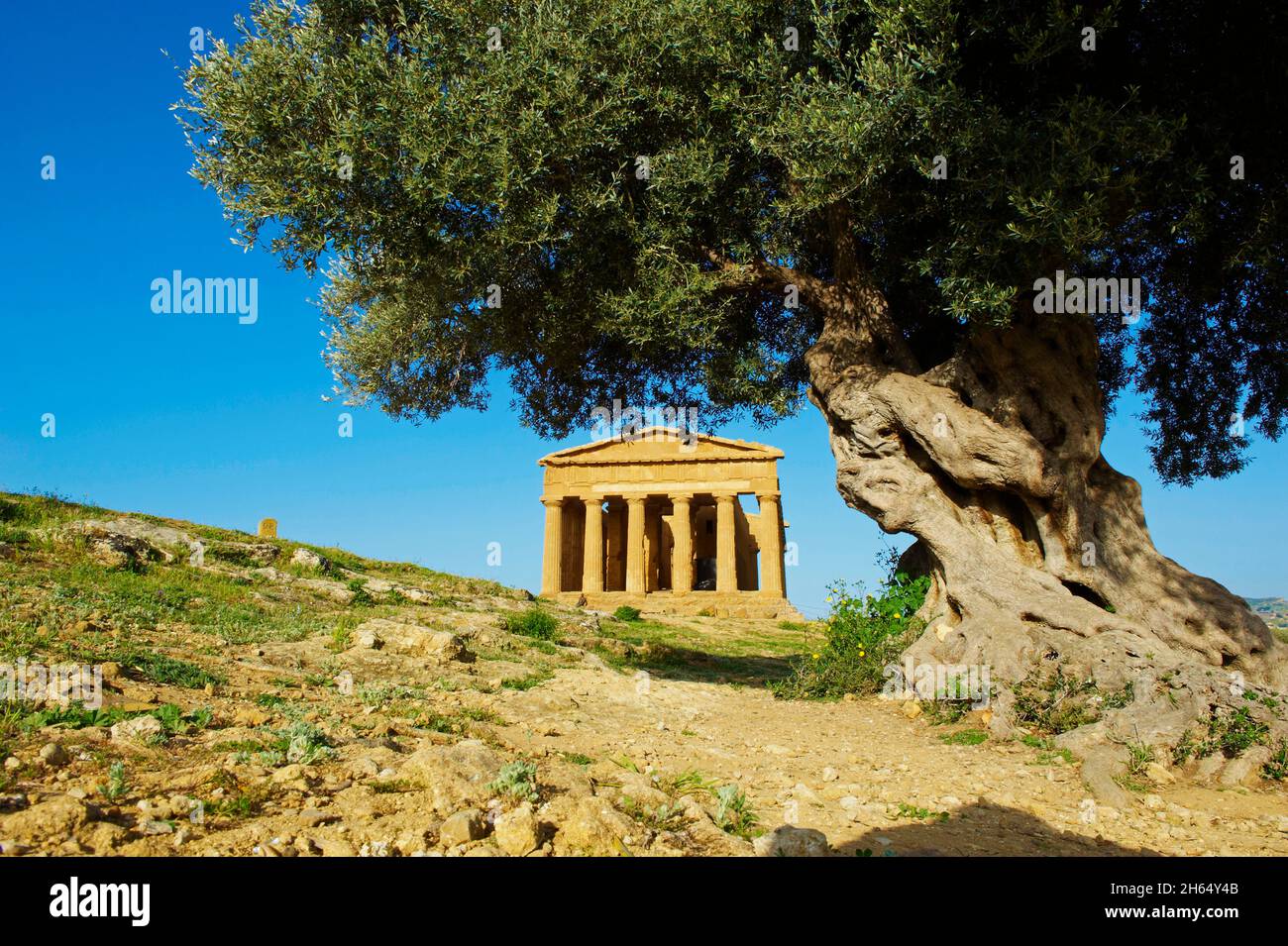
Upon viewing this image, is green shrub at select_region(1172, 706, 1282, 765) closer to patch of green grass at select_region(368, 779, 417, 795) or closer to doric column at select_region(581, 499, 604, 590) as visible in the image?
patch of green grass at select_region(368, 779, 417, 795)

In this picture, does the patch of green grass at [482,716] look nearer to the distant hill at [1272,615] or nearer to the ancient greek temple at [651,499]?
the distant hill at [1272,615]

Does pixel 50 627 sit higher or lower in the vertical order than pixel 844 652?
higher

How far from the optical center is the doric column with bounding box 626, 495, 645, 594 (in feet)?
131

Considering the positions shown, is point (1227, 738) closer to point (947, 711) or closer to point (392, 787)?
point (947, 711)

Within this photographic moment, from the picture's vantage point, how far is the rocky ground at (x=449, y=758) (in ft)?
13.7

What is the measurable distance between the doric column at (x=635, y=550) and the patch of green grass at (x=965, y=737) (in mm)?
31282

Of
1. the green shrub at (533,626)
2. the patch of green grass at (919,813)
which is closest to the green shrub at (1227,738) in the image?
the patch of green grass at (919,813)

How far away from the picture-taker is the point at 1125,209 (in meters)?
9.30

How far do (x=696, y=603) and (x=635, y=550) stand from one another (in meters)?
5.57

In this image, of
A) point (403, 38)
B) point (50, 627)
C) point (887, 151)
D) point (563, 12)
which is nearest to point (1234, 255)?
point (887, 151)

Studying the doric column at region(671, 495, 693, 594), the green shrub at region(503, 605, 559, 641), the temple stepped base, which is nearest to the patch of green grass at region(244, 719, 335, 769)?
the green shrub at region(503, 605, 559, 641)

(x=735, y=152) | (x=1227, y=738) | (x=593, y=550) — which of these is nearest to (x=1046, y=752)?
(x=1227, y=738)
